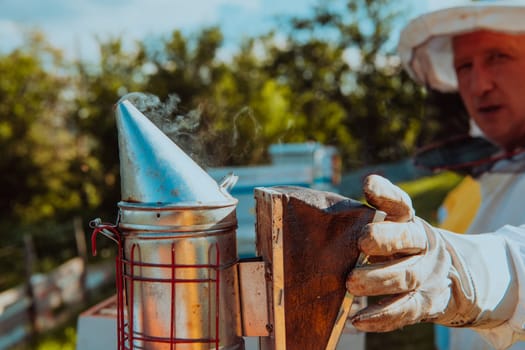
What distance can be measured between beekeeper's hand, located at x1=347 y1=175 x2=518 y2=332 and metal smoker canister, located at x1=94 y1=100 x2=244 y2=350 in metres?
0.25

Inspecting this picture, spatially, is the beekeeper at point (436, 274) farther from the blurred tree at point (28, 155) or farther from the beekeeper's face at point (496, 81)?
the blurred tree at point (28, 155)

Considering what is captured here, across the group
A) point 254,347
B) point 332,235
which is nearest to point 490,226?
point 254,347

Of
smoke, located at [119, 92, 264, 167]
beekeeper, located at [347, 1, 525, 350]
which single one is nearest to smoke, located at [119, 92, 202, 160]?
smoke, located at [119, 92, 264, 167]

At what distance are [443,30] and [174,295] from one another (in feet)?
6.06

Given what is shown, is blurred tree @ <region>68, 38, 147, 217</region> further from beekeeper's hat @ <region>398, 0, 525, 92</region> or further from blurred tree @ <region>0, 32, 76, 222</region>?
beekeeper's hat @ <region>398, 0, 525, 92</region>

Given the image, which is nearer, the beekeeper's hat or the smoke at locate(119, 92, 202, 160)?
the smoke at locate(119, 92, 202, 160)

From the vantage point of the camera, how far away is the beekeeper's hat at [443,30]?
2.00m

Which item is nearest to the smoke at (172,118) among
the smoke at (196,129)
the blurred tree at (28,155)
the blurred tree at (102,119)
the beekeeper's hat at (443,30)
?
the smoke at (196,129)

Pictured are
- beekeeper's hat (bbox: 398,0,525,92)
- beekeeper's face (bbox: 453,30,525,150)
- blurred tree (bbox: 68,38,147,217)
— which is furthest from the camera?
blurred tree (bbox: 68,38,147,217)

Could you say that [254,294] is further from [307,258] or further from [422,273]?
[422,273]

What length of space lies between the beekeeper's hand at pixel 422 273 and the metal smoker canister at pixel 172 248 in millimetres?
255

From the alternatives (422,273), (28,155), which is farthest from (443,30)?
(28,155)

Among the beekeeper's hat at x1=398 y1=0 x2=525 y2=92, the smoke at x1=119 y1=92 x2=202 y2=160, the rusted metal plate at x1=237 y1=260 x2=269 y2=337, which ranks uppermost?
the beekeeper's hat at x1=398 y1=0 x2=525 y2=92

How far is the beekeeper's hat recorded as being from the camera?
2.00 m
